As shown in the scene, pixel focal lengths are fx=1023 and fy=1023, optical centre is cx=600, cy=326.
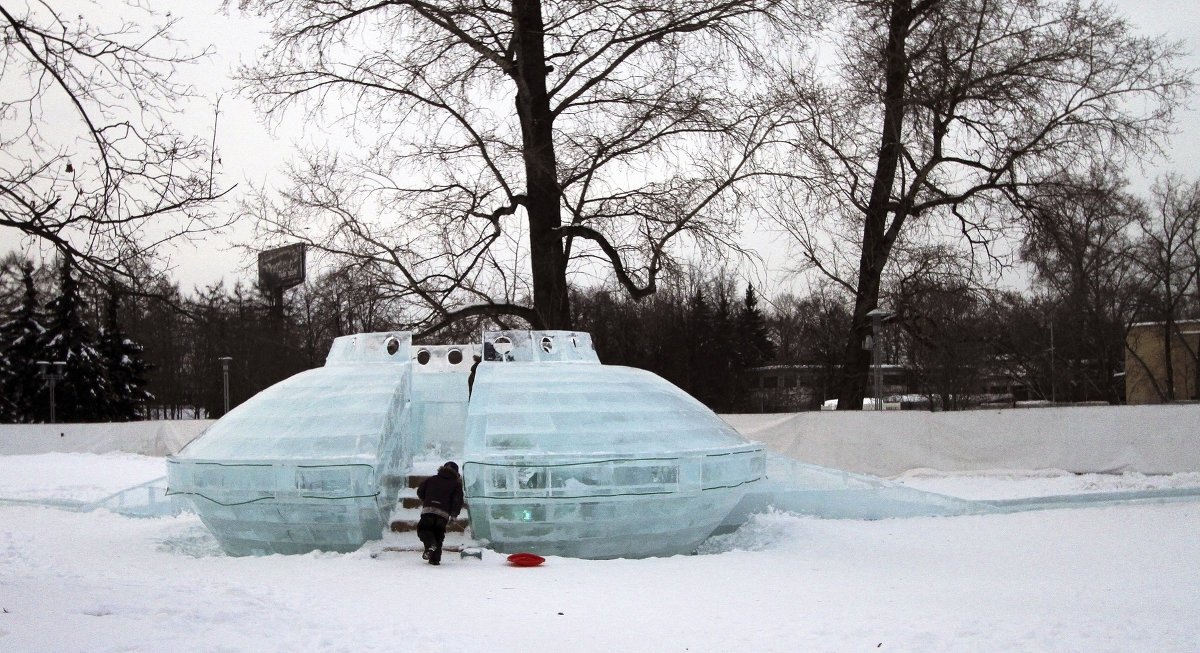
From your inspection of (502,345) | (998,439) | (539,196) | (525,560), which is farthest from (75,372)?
(525,560)

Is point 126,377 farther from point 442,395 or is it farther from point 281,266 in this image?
point 442,395

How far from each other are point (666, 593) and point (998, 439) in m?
9.87

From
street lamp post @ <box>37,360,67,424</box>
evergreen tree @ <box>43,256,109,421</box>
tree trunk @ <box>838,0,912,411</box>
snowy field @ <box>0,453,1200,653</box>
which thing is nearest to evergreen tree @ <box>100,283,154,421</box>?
evergreen tree @ <box>43,256,109,421</box>

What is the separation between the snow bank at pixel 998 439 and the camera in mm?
14828

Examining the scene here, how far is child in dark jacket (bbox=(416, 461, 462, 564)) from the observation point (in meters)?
8.78

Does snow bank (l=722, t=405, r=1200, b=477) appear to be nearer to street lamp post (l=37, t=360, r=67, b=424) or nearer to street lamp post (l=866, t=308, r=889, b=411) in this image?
street lamp post (l=866, t=308, r=889, b=411)

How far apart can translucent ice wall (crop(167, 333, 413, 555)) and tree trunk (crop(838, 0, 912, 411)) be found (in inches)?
383

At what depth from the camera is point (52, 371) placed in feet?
102

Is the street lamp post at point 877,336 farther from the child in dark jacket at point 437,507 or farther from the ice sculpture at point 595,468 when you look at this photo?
the child in dark jacket at point 437,507

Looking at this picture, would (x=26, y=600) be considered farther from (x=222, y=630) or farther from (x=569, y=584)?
(x=569, y=584)

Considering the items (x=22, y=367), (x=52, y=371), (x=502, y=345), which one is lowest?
(x=502, y=345)

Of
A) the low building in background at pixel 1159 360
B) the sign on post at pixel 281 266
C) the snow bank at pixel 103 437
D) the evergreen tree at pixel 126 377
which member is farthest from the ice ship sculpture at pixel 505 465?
the low building in background at pixel 1159 360

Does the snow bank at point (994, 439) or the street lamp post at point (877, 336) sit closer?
the snow bank at point (994, 439)

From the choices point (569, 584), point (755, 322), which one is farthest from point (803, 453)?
point (755, 322)
